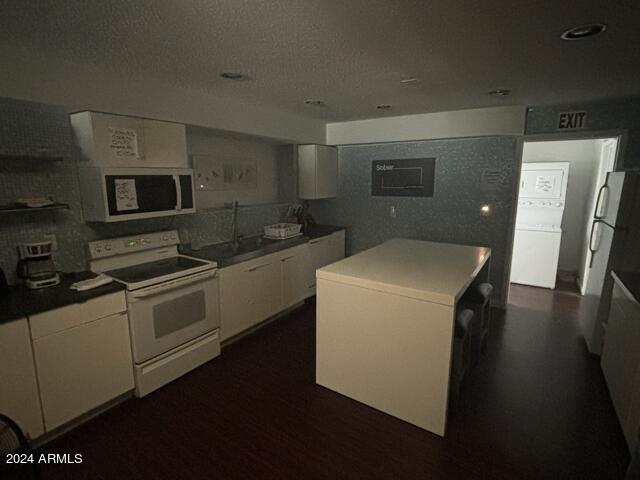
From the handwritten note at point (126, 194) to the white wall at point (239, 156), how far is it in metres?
0.90

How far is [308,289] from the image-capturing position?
3.98 m

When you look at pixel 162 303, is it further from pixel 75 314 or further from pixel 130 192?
pixel 130 192

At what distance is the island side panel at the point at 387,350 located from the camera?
6.35 feet

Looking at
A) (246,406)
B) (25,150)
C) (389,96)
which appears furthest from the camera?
(389,96)

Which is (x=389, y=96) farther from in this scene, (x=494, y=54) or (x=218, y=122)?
(x=218, y=122)

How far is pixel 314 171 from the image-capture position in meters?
4.22

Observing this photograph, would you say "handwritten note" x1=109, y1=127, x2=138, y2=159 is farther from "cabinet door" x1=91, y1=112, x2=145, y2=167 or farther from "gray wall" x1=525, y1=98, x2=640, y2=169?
"gray wall" x1=525, y1=98, x2=640, y2=169

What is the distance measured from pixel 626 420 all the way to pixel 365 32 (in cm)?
252

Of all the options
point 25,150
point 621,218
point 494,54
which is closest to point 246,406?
point 25,150

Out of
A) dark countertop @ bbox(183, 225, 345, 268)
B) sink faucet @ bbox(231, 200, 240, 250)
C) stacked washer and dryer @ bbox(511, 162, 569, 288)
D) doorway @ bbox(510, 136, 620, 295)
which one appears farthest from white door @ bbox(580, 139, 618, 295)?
sink faucet @ bbox(231, 200, 240, 250)

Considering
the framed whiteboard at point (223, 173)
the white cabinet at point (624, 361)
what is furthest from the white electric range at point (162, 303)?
the white cabinet at point (624, 361)

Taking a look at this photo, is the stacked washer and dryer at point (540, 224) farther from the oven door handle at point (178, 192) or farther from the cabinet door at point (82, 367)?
the cabinet door at point (82, 367)

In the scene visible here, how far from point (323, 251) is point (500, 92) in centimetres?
244

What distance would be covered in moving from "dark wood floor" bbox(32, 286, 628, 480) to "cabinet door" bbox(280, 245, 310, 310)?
0.91 meters
